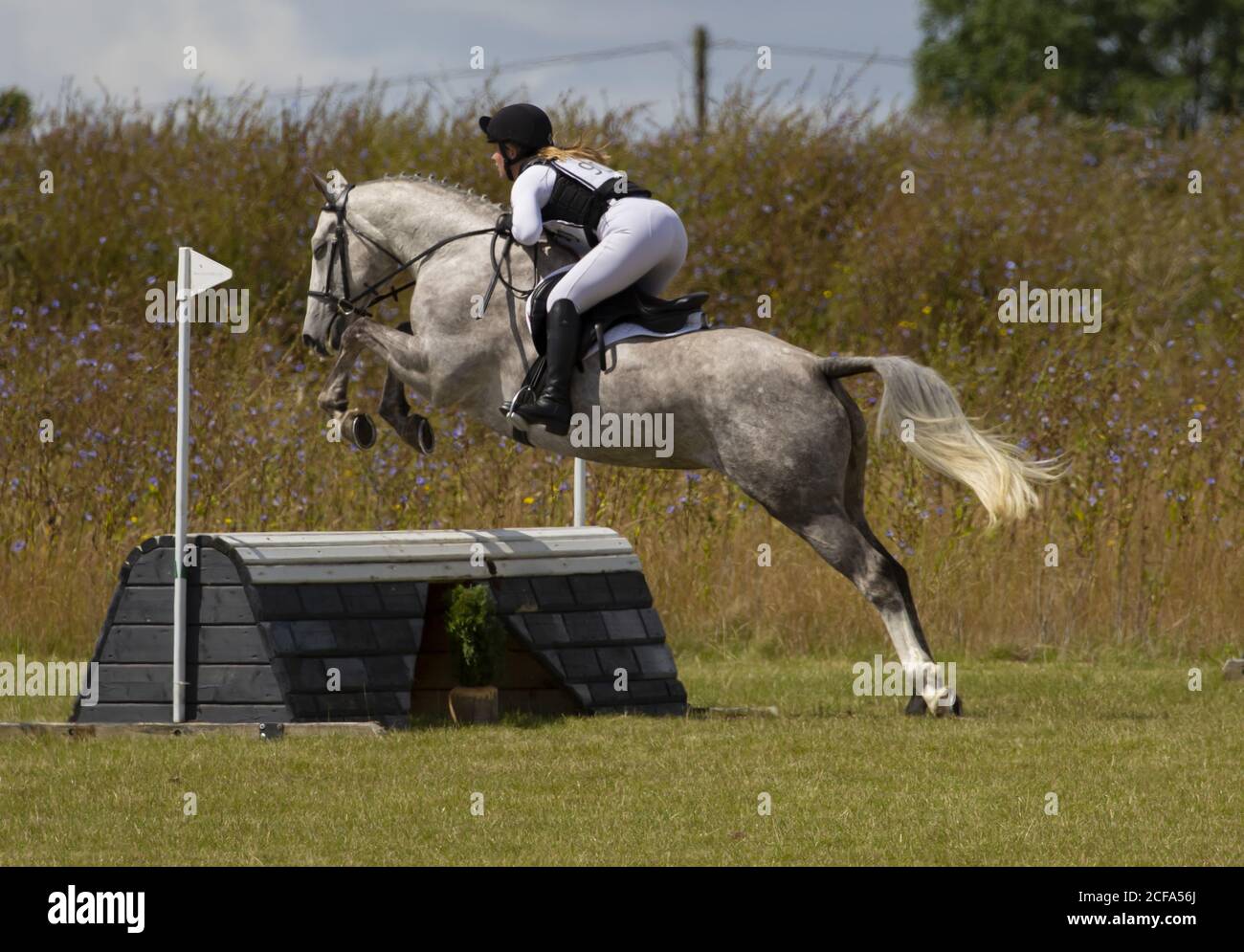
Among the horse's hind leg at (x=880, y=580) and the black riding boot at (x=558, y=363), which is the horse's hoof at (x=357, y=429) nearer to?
the black riding boot at (x=558, y=363)

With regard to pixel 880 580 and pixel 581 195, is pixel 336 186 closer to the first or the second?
pixel 581 195

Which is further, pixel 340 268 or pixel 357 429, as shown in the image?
pixel 340 268

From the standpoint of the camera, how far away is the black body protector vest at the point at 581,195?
299 inches

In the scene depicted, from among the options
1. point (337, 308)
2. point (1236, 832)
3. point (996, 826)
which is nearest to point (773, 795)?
point (996, 826)

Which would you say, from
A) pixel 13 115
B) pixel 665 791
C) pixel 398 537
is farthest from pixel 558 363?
pixel 13 115

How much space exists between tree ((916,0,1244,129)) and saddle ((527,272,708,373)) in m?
22.0

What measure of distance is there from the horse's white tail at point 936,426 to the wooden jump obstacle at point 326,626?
1526 millimetres

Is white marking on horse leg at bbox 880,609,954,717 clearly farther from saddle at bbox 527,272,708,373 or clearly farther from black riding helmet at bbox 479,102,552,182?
black riding helmet at bbox 479,102,552,182

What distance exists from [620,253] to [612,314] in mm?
276

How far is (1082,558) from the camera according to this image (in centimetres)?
1092

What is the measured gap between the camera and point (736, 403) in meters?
7.50

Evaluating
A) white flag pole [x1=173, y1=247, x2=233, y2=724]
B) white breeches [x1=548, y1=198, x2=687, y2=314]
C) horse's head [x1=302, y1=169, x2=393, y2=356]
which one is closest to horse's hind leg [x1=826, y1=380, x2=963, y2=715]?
white breeches [x1=548, y1=198, x2=687, y2=314]
